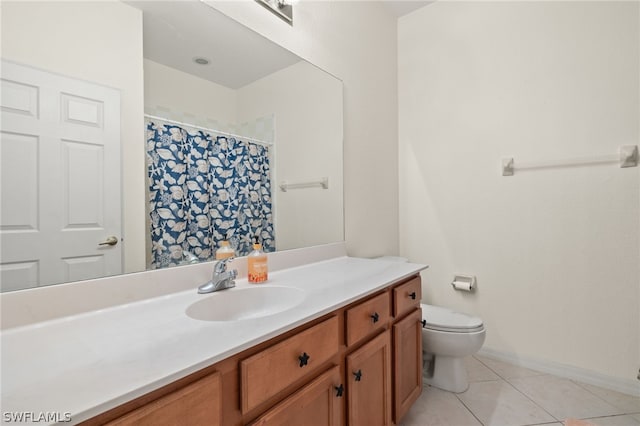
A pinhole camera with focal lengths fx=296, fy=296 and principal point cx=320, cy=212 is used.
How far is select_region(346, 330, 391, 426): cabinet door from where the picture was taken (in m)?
1.03

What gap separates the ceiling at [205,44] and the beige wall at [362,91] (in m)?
0.13

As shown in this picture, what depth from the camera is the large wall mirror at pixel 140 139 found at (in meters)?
0.78

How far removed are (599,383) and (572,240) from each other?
87cm

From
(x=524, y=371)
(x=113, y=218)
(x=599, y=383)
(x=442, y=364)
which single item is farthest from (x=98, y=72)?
(x=599, y=383)

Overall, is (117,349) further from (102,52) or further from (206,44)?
(206,44)

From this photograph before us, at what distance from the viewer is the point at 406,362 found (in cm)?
140

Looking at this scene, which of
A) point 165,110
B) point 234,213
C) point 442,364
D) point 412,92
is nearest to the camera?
point 165,110

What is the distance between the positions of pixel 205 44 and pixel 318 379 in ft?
4.34

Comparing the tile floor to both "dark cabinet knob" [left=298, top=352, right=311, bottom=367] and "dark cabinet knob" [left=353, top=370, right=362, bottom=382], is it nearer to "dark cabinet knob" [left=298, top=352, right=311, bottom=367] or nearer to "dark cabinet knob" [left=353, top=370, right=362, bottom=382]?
"dark cabinet knob" [left=353, top=370, right=362, bottom=382]

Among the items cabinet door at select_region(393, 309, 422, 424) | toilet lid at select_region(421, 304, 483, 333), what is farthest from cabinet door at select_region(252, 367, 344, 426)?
toilet lid at select_region(421, 304, 483, 333)

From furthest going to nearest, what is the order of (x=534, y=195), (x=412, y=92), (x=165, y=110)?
1. (x=412, y=92)
2. (x=534, y=195)
3. (x=165, y=110)

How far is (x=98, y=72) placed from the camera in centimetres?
90

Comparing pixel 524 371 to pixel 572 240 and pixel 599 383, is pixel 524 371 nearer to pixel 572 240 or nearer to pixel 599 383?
pixel 599 383

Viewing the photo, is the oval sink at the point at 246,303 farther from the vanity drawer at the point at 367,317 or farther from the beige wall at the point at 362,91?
the beige wall at the point at 362,91
